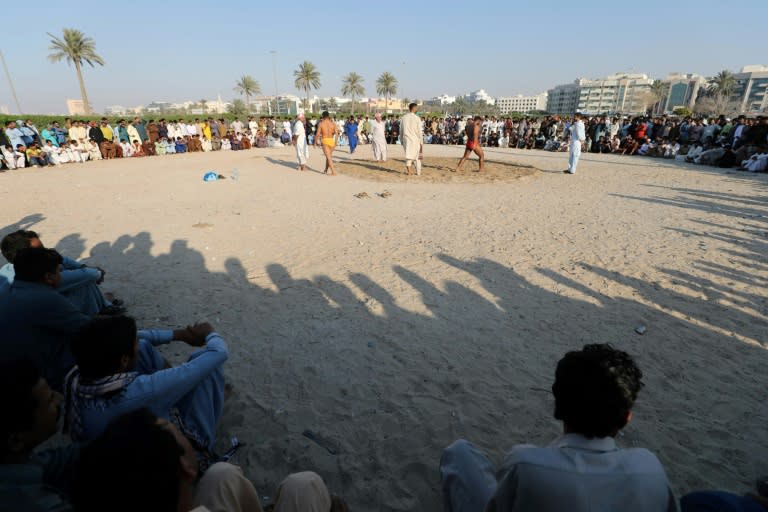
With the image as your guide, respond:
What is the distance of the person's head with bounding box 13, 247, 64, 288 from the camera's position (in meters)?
2.42

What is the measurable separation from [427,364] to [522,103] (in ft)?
631

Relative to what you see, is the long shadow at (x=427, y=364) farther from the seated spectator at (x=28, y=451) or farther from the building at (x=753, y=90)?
the building at (x=753, y=90)

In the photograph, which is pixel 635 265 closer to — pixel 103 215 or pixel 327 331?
pixel 327 331

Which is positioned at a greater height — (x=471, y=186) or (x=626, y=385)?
(x=626, y=385)

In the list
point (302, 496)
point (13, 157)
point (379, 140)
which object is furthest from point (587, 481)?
point (13, 157)

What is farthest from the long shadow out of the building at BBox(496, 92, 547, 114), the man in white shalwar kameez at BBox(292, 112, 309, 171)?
the building at BBox(496, 92, 547, 114)

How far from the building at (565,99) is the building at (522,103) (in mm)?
24936

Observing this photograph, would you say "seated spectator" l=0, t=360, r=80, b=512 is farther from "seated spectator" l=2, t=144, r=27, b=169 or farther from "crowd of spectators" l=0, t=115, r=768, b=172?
"seated spectator" l=2, t=144, r=27, b=169

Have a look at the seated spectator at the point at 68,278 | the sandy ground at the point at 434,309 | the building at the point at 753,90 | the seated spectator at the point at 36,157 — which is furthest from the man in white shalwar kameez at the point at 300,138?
the building at the point at 753,90

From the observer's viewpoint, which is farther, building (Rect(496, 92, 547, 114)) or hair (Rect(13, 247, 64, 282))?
building (Rect(496, 92, 547, 114))

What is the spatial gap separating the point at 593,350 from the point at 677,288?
3861 millimetres

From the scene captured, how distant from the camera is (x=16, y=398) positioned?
135 cm

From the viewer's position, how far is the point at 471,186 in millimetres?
10281

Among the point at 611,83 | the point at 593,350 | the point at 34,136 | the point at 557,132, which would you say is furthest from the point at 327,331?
the point at 611,83
